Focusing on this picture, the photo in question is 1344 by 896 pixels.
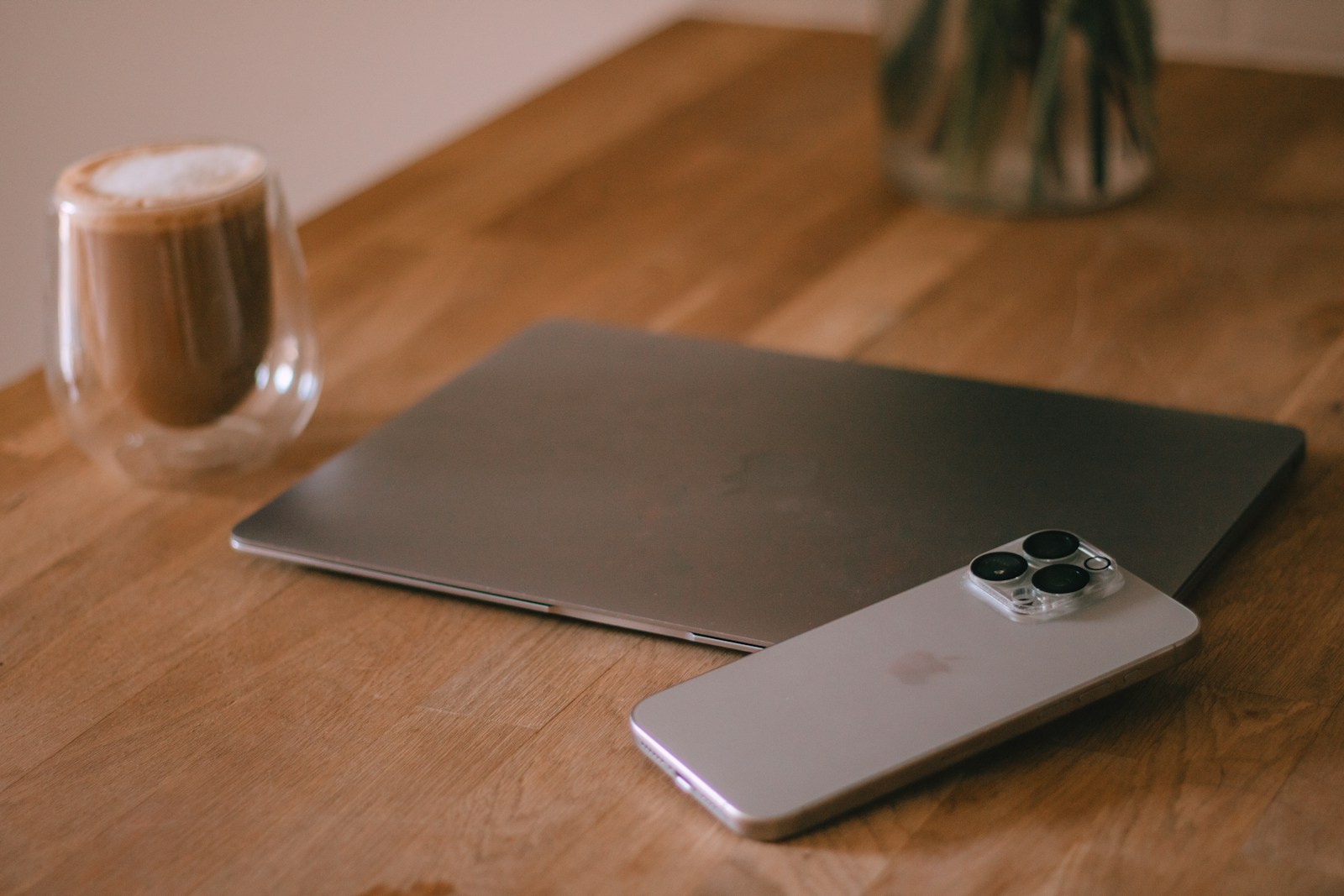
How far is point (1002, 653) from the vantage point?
0.54 metres

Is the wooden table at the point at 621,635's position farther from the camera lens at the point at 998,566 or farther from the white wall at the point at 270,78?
the white wall at the point at 270,78

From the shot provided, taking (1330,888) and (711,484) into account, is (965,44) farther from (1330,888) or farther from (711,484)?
(1330,888)

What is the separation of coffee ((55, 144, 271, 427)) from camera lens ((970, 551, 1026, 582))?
39cm

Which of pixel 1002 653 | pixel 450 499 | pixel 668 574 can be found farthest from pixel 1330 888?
pixel 450 499

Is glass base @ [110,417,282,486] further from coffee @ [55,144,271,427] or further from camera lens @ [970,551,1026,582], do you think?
camera lens @ [970,551,1026,582]

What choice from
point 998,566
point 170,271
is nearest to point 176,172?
point 170,271

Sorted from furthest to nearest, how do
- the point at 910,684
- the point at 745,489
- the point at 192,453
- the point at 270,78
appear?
the point at 270,78
the point at 192,453
the point at 745,489
the point at 910,684

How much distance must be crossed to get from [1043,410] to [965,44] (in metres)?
0.39

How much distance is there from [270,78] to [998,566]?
3.40 ft

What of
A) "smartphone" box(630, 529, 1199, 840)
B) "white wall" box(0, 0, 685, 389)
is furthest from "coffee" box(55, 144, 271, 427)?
"white wall" box(0, 0, 685, 389)

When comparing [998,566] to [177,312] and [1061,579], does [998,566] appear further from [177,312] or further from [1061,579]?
[177,312]

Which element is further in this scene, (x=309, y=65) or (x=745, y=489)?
(x=309, y=65)

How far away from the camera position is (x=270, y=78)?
1.39 metres

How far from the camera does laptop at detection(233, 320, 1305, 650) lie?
0.62 meters
